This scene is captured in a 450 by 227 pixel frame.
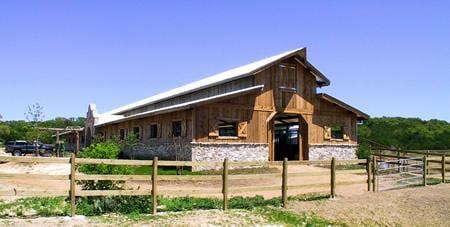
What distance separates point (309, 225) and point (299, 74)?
2130 cm

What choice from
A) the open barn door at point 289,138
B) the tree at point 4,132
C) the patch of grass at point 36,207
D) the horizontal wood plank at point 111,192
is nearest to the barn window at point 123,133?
the open barn door at point 289,138

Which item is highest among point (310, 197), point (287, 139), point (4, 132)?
point (4, 132)

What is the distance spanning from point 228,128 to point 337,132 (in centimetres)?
800

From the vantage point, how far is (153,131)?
33875mm

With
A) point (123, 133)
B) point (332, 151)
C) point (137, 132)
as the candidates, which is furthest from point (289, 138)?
point (123, 133)

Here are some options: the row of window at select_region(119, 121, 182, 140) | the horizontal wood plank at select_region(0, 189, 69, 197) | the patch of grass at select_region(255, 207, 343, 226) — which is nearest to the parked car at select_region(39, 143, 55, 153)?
the row of window at select_region(119, 121, 182, 140)

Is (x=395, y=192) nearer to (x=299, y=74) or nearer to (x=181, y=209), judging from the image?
(x=181, y=209)

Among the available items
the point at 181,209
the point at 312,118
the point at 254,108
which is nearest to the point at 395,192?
the point at 181,209

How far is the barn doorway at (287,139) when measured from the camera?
1324 inches

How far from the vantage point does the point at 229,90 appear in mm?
33406

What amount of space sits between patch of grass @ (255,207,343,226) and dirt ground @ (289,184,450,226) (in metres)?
0.45

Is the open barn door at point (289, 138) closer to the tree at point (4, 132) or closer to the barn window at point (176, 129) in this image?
the barn window at point (176, 129)

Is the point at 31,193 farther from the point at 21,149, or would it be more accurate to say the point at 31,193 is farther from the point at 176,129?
the point at 21,149

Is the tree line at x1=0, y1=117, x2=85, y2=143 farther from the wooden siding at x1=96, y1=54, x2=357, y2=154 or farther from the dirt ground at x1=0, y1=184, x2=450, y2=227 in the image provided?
the dirt ground at x1=0, y1=184, x2=450, y2=227
